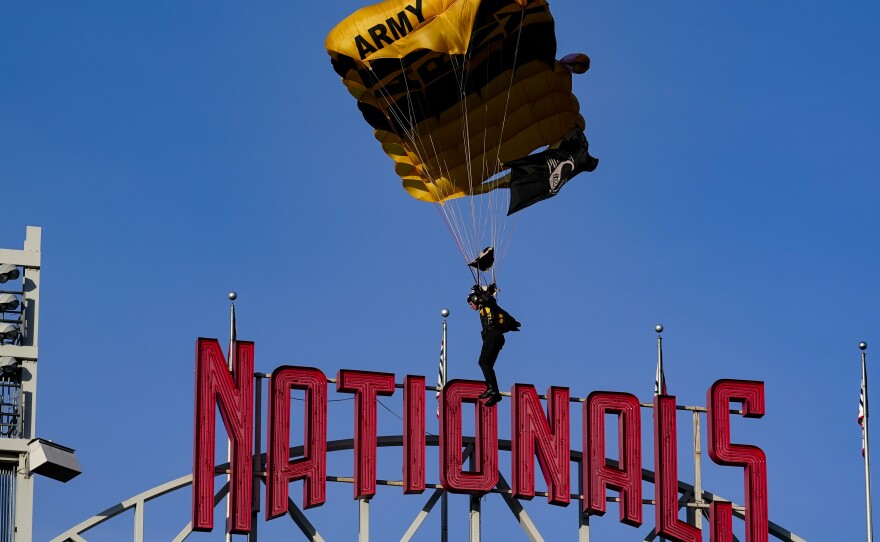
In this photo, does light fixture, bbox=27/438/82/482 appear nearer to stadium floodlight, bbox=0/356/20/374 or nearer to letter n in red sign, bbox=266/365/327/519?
A: stadium floodlight, bbox=0/356/20/374

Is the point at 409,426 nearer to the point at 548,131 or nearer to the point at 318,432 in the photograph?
the point at 318,432

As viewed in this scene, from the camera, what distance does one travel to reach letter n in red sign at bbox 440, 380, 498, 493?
2717 inches

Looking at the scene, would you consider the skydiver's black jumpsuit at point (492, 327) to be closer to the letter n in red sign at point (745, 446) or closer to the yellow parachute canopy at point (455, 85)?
the yellow parachute canopy at point (455, 85)

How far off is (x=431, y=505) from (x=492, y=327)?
16.2 ft

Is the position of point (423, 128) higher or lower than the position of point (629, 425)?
higher

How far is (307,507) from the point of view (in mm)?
67938

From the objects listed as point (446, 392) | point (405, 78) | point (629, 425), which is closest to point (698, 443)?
point (629, 425)

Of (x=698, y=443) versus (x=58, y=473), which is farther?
(x=698, y=443)

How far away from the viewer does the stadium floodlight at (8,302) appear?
68.1m

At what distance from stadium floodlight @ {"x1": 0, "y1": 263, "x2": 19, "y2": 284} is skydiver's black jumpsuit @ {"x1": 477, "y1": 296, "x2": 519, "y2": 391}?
10.6 meters

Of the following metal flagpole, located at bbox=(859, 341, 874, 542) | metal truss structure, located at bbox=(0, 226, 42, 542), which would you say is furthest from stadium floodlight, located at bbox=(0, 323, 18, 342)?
metal flagpole, located at bbox=(859, 341, 874, 542)

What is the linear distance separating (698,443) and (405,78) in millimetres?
11046

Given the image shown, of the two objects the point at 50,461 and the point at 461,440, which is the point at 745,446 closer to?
the point at 461,440

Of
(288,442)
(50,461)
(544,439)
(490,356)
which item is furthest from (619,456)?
(50,461)
